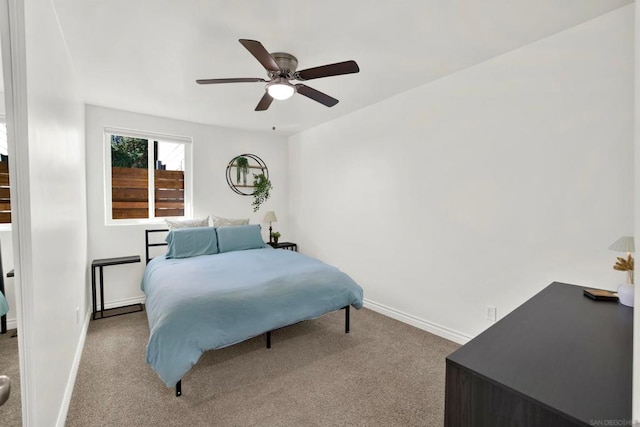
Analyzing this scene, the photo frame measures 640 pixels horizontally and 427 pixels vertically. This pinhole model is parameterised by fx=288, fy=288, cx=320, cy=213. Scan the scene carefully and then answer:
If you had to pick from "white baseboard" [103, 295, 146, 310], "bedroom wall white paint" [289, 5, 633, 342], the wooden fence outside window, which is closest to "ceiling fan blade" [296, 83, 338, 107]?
"bedroom wall white paint" [289, 5, 633, 342]

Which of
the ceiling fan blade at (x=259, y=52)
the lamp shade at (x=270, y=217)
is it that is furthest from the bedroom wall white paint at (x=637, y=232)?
the lamp shade at (x=270, y=217)

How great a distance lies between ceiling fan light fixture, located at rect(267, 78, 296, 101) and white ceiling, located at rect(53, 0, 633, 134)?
10.9 inches

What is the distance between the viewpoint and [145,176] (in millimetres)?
4008

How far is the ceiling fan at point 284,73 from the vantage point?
6.34ft

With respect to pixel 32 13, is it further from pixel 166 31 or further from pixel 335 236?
pixel 335 236

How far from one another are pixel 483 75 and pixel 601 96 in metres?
0.86

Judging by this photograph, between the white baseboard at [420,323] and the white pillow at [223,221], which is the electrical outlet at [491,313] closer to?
the white baseboard at [420,323]

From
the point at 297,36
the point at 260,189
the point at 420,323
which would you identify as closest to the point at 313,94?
the point at 297,36

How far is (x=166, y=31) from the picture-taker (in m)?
2.06

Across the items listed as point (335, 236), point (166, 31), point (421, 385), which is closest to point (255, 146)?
point (335, 236)

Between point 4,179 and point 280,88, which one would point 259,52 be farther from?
point 4,179

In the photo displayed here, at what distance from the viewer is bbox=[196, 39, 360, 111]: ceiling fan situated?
6.34 ft

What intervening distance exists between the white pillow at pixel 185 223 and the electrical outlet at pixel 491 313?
11.8 feet

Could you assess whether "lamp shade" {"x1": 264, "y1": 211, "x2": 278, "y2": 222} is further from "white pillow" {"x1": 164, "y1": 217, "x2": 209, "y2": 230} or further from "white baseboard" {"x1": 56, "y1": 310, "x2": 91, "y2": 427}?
"white baseboard" {"x1": 56, "y1": 310, "x2": 91, "y2": 427}
